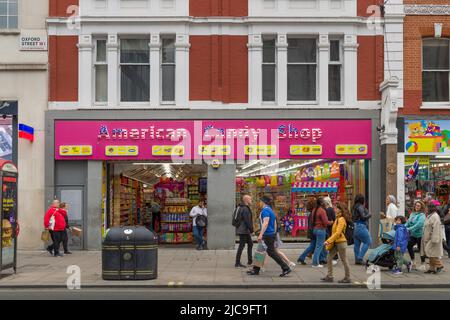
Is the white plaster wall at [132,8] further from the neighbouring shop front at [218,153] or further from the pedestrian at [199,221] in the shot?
the pedestrian at [199,221]

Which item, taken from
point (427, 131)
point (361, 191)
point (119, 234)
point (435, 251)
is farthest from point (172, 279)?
point (427, 131)

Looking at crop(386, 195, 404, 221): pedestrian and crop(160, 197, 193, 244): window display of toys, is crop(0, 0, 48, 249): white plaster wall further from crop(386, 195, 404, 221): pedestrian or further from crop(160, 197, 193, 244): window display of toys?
crop(386, 195, 404, 221): pedestrian

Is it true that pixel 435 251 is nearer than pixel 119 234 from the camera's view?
No

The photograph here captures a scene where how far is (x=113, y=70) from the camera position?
21.5m

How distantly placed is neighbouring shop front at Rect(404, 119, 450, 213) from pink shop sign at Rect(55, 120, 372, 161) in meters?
1.39

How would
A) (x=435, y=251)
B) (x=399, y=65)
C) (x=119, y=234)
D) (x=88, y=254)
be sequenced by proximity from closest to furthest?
(x=119, y=234)
(x=435, y=251)
(x=88, y=254)
(x=399, y=65)

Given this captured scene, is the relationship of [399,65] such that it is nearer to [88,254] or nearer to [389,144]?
[389,144]

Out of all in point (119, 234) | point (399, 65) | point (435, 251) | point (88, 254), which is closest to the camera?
point (119, 234)

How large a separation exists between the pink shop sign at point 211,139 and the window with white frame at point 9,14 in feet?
12.0

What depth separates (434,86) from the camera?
856 inches

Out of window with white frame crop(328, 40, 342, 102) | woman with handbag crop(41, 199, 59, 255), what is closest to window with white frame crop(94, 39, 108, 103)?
woman with handbag crop(41, 199, 59, 255)

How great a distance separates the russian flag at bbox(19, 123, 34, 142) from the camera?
2031 centimetres

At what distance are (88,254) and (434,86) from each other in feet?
41.5

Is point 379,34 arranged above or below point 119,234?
above
